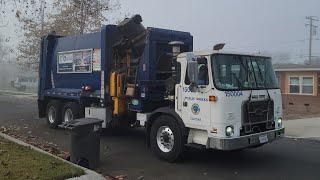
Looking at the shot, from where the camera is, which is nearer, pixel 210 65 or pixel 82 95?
pixel 210 65

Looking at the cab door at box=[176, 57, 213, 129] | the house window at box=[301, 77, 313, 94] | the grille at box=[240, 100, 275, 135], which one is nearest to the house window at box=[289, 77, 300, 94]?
the house window at box=[301, 77, 313, 94]

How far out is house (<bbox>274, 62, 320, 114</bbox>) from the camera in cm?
2752

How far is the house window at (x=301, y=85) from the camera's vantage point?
2810cm

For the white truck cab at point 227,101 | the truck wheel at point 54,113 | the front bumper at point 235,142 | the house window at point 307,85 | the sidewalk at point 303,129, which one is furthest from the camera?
the house window at point 307,85

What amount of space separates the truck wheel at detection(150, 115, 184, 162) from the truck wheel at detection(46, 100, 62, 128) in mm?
5644

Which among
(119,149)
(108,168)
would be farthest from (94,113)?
(108,168)

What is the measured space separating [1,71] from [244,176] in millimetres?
106843

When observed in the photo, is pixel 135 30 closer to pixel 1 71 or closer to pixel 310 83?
pixel 310 83

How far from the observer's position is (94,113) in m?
12.8

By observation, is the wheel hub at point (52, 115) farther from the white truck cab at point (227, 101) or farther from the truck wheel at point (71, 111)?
the white truck cab at point (227, 101)

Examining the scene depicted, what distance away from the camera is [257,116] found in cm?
937

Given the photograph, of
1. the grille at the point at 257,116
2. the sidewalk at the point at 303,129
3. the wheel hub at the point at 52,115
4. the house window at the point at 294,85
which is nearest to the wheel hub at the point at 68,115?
the wheel hub at the point at 52,115

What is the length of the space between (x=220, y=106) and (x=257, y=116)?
1001 mm

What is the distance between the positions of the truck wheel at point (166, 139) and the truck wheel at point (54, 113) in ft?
18.5
